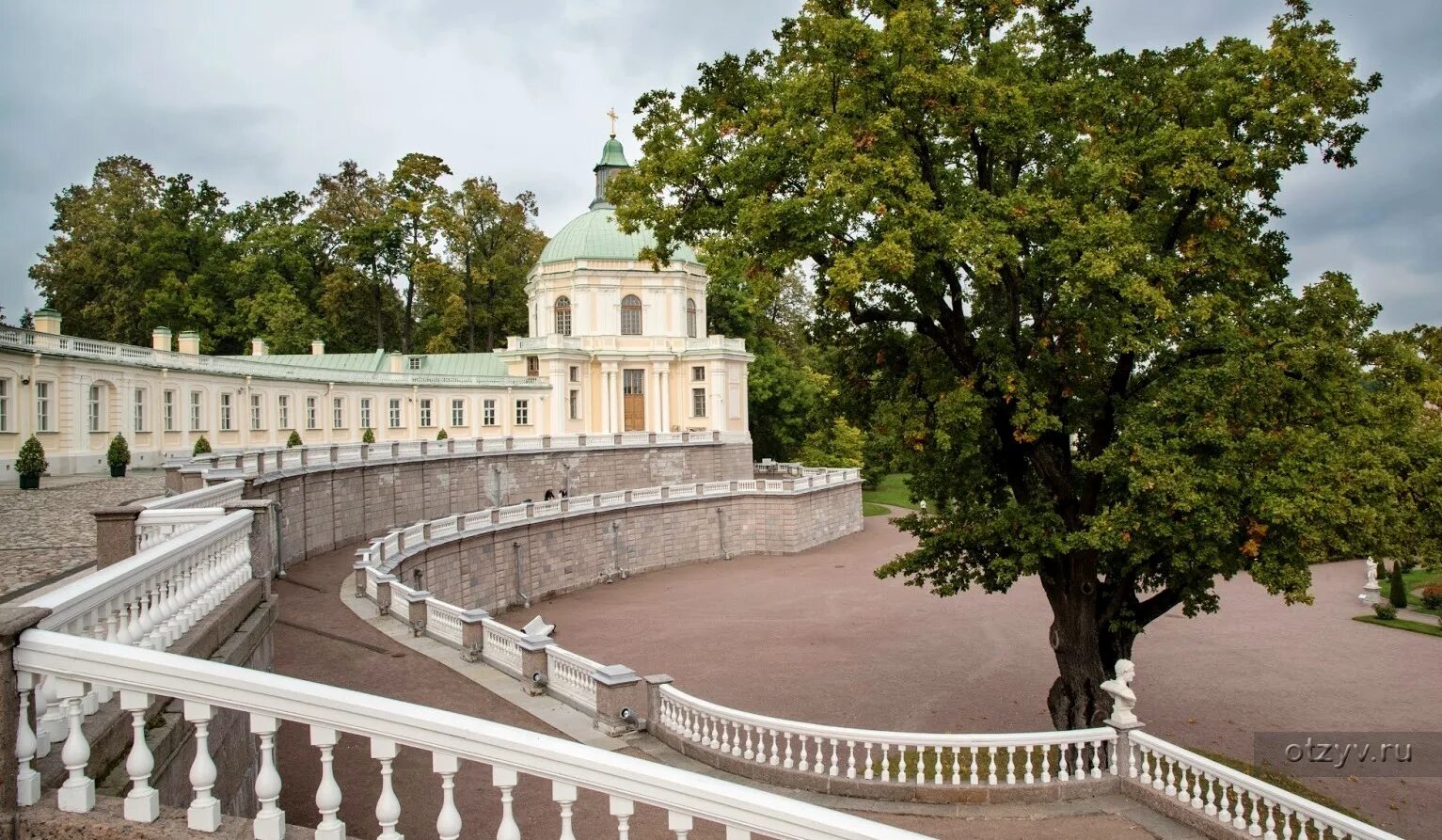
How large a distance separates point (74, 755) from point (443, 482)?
32.7 metres

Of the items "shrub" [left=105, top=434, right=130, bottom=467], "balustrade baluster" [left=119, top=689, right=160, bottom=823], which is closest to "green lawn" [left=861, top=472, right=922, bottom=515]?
"shrub" [left=105, top=434, right=130, bottom=467]

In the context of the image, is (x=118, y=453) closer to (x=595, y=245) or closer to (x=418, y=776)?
(x=418, y=776)

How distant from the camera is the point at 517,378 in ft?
172

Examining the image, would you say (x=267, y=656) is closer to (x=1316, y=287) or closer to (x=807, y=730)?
(x=807, y=730)

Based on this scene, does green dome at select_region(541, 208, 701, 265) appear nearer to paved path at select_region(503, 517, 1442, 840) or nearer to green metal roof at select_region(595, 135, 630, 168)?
green metal roof at select_region(595, 135, 630, 168)

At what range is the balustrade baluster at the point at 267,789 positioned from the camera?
398cm

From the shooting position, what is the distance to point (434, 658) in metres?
16.3

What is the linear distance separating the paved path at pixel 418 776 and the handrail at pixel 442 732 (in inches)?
171

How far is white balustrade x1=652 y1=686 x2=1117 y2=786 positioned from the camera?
12.2 m

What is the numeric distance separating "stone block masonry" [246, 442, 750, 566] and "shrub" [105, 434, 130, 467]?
18.4 ft

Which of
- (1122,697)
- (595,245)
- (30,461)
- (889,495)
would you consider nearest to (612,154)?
(595,245)

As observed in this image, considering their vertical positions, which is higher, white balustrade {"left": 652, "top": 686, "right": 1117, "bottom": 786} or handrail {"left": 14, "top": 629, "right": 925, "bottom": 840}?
handrail {"left": 14, "top": 629, "right": 925, "bottom": 840}

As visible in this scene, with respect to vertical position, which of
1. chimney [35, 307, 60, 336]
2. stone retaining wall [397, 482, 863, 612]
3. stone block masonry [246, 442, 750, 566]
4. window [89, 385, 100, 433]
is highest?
chimney [35, 307, 60, 336]

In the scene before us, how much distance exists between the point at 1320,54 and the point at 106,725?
16.0 meters
